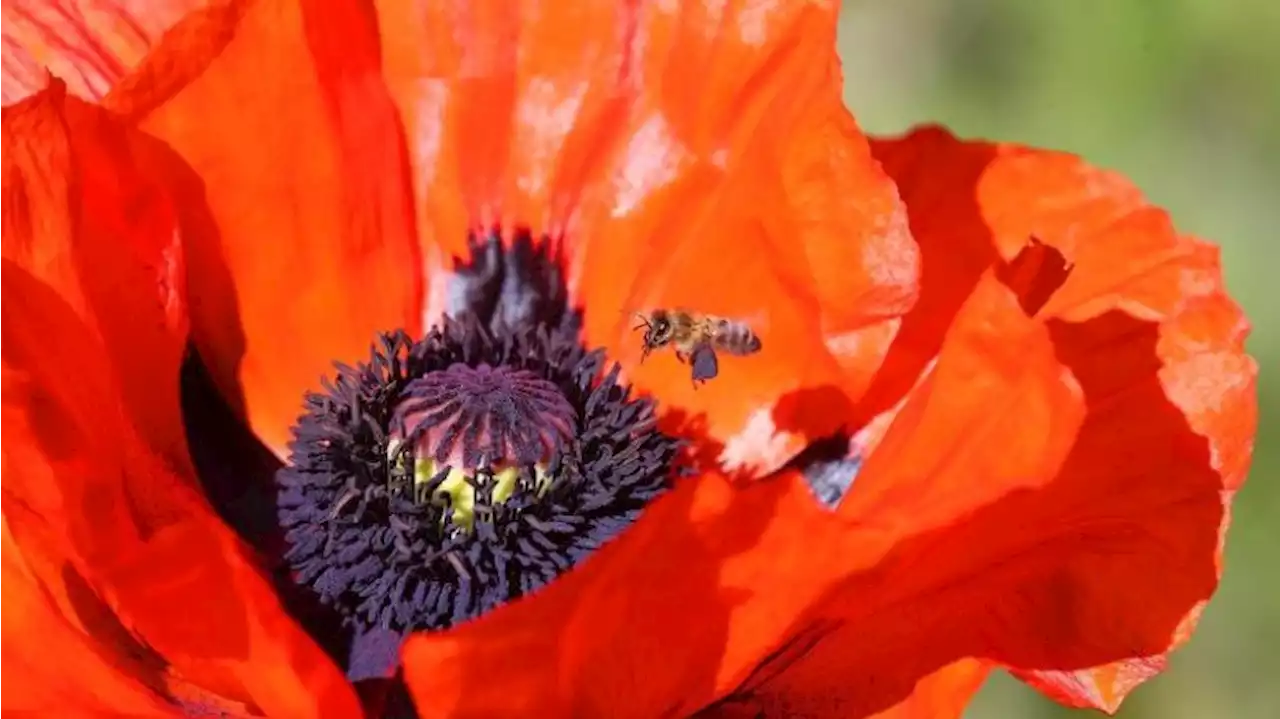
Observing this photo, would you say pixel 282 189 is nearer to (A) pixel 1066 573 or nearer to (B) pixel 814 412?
(B) pixel 814 412

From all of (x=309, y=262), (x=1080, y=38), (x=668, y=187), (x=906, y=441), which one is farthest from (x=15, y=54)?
(x=1080, y=38)

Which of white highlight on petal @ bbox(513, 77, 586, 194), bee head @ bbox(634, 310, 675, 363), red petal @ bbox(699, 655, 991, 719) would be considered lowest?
red petal @ bbox(699, 655, 991, 719)

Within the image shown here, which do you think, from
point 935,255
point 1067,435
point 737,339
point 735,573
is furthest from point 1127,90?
point 735,573

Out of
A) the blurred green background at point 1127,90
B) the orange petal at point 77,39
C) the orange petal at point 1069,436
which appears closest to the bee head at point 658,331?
the orange petal at point 1069,436

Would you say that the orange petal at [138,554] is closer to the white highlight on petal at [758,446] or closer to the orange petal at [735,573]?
the orange petal at [735,573]

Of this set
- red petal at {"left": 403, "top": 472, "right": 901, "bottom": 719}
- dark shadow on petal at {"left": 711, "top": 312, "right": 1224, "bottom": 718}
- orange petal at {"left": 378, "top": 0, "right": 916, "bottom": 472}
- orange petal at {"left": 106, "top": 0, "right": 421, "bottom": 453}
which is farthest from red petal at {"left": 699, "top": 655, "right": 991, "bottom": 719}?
orange petal at {"left": 106, "top": 0, "right": 421, "bottom": 453}

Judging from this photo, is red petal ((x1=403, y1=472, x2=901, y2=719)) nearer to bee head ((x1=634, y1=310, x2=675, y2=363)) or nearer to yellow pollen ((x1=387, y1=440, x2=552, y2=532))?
yellow pollen ((x1=387, y1=440, x2=552, y2=532))

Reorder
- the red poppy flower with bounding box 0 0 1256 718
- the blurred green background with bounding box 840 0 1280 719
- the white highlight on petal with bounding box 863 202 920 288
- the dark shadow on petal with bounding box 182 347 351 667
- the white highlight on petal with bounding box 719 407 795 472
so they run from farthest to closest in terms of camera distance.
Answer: the blurred green background with bounding box 840 0 1280 719, the white highlight on petal with bounding box 719 407 795 472, the dark shadow on petal with bounding box 182 347 351 667, the white highlight on petal with bounding box 863 202 920 288, the red poppy flower with bounding box 0 0 1256 718
